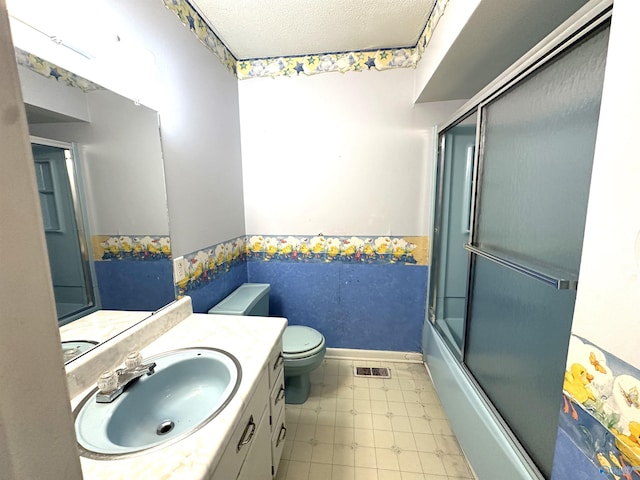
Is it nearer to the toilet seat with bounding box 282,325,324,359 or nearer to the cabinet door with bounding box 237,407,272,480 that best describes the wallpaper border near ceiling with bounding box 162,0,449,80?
the toilet seat with bounding box 282,325,324,359

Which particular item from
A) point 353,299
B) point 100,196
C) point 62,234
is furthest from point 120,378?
point 353,299

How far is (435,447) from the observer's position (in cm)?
145

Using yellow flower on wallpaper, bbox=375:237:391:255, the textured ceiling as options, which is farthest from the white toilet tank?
the textured ceiling

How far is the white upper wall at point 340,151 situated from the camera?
1914mm

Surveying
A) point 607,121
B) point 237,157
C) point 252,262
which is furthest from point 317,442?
point 237,157

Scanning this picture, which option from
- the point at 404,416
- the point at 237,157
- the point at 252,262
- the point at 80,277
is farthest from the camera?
the point at 252,262

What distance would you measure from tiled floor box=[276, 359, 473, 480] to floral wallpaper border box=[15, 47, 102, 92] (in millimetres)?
1799

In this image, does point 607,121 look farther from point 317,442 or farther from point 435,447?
point 317,442

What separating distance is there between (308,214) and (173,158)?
3.28 ft

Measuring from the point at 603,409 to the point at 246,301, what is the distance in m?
1.59

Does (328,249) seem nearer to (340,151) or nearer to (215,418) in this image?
(340,151)

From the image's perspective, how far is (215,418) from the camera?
70 centimetres

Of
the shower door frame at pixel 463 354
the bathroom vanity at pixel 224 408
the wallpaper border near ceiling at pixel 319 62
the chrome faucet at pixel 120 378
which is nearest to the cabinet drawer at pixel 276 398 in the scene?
the bathroom vanity at pixel 224 408

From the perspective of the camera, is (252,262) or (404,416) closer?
(404,416)
